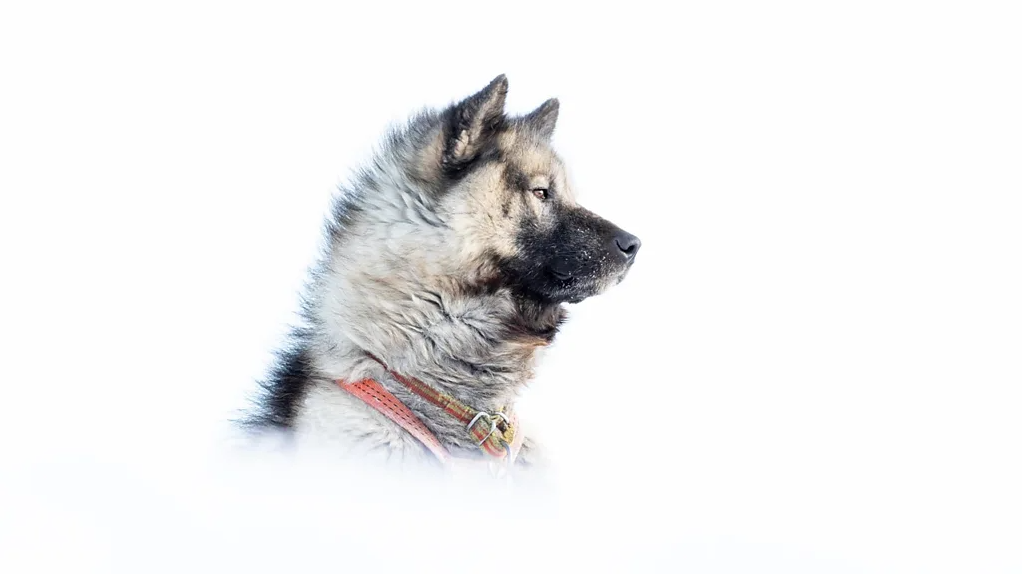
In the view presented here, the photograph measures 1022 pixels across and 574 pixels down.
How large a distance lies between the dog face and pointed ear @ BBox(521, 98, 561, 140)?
1.19 ft

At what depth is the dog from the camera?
159 inches

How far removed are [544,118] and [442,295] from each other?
48.9 inches

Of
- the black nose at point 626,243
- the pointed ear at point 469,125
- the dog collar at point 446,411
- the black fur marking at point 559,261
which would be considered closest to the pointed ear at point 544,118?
the pointed ear at point 469,125

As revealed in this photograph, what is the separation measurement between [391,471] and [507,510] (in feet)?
1.78

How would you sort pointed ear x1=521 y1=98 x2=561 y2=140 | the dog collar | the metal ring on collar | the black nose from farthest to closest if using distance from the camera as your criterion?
pointed ear x1=521 y1=98 x2=561 y2=140 → the black nose → the metal ring on collar → the dog collar

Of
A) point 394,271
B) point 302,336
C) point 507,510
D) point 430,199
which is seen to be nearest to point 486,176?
point 430,199

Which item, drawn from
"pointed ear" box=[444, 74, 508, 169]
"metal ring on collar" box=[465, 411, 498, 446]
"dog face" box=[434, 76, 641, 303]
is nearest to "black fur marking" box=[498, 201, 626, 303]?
"dog face" box=[434, 76, 641, 303]

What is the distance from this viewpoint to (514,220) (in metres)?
4.24

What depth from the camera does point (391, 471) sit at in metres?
3.91

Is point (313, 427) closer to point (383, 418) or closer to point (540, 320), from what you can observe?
point (383, 418)

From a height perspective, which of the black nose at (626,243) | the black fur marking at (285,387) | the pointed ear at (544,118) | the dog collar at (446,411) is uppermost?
the pointed ear at (544,118)

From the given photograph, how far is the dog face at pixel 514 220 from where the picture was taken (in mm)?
4195

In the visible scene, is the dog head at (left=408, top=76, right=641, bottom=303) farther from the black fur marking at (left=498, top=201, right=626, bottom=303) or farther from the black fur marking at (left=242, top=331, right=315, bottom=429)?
the black fur marking at (left=242, top=331, right=315, bottom=429)

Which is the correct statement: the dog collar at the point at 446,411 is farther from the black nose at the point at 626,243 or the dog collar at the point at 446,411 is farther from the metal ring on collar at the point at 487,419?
the black nose at the point at 626,243
